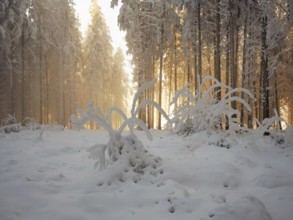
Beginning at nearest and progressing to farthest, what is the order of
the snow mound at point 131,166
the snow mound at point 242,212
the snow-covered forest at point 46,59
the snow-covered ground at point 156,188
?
the snow mound at point 242,212 → the snow-covered ground at point 156,188 → the snow mound at point 131,166 → the snow-covered forest at point 46,59

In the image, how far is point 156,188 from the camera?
12.2ft

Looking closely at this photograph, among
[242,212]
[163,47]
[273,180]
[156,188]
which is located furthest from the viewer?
[163,47]

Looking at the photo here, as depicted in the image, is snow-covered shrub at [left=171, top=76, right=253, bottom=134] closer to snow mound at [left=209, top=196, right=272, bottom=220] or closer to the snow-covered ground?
the snow-covered ground

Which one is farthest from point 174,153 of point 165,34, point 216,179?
point 165,34

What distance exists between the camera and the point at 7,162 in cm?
511

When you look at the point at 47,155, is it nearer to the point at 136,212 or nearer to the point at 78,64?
the point at 136,212

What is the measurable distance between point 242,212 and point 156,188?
132cm

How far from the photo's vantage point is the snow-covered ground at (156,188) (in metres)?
2.94

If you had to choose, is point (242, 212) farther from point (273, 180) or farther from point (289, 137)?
point (289, 137)

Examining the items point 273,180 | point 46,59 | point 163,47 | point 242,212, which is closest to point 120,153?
point 242,212

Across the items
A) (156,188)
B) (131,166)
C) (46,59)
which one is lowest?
(156,188)

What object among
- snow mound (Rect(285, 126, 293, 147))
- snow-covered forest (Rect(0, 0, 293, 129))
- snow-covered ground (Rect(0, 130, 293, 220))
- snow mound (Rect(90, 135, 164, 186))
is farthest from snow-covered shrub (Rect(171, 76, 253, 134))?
snow mound (Rect(90, 135, 164, 186))

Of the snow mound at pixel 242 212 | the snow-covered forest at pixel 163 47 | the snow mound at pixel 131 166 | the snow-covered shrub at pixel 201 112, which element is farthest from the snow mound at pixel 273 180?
the snow-covered forest at pixel 163 47

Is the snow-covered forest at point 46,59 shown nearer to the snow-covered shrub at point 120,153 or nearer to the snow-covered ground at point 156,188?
the snow-covered ground at point 156,188
